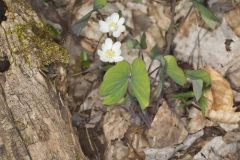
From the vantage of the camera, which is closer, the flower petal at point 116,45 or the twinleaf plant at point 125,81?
the twinleaf plant at point 125,81

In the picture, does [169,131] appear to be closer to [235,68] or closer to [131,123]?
[131,123]

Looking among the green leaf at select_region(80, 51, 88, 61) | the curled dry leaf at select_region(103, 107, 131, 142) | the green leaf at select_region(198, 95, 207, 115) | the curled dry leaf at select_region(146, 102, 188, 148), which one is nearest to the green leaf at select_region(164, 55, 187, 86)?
the green leaf at select_region(198, 95, 207, 115)

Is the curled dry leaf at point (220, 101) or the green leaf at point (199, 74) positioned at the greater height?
the green leaf at point (199, 74)

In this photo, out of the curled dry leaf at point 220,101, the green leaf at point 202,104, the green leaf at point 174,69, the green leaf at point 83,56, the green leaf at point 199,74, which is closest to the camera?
the green leaf at point 174,69

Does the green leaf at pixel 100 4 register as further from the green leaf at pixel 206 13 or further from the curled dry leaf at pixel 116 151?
the curled dry leaf at pixel 116 151

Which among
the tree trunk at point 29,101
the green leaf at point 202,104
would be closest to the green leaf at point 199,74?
the green leaf at point 202,104

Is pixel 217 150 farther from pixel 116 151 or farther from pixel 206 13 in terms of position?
pixel 206 13

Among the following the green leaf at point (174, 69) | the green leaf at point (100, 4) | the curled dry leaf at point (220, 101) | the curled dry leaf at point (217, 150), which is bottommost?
the curled dry leaf at point (217, 150)

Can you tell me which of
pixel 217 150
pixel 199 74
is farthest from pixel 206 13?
pixel 217 150
